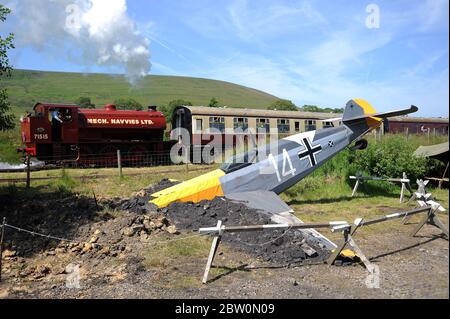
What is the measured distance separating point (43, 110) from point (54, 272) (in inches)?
594

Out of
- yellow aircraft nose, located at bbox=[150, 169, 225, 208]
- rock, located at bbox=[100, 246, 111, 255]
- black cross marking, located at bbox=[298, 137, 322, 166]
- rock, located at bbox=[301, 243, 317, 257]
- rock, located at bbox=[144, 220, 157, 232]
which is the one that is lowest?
rock, located at bbox=[100, 246, 111, 255]

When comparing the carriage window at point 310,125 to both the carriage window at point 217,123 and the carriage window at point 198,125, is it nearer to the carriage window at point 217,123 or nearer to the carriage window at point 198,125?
the carriage window at point 217,123

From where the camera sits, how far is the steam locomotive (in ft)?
64.0

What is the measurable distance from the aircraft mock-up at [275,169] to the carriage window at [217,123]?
478 inches

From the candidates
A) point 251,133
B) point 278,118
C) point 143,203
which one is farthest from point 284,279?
point 278,118

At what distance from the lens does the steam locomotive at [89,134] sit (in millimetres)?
19516

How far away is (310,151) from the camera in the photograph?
11367 millimetres

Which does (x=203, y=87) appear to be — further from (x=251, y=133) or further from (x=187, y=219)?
(x=187, y=219)

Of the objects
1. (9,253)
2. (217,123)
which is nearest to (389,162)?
(217,123)

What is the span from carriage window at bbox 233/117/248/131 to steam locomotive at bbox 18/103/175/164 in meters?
4.17

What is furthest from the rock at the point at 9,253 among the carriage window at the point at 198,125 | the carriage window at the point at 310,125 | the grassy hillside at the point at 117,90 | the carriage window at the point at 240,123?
the grassy hillside at the point at 117,90

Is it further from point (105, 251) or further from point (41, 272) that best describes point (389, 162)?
point (41, 272)

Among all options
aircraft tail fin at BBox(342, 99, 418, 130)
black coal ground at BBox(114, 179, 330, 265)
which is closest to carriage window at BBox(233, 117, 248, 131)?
aircraft tail fin at BBox(342, 99, 418, 130)

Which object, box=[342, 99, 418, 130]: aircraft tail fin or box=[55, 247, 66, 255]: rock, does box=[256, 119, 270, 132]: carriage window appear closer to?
box=[342, 99, 418, 130]: aircraft tail fin
